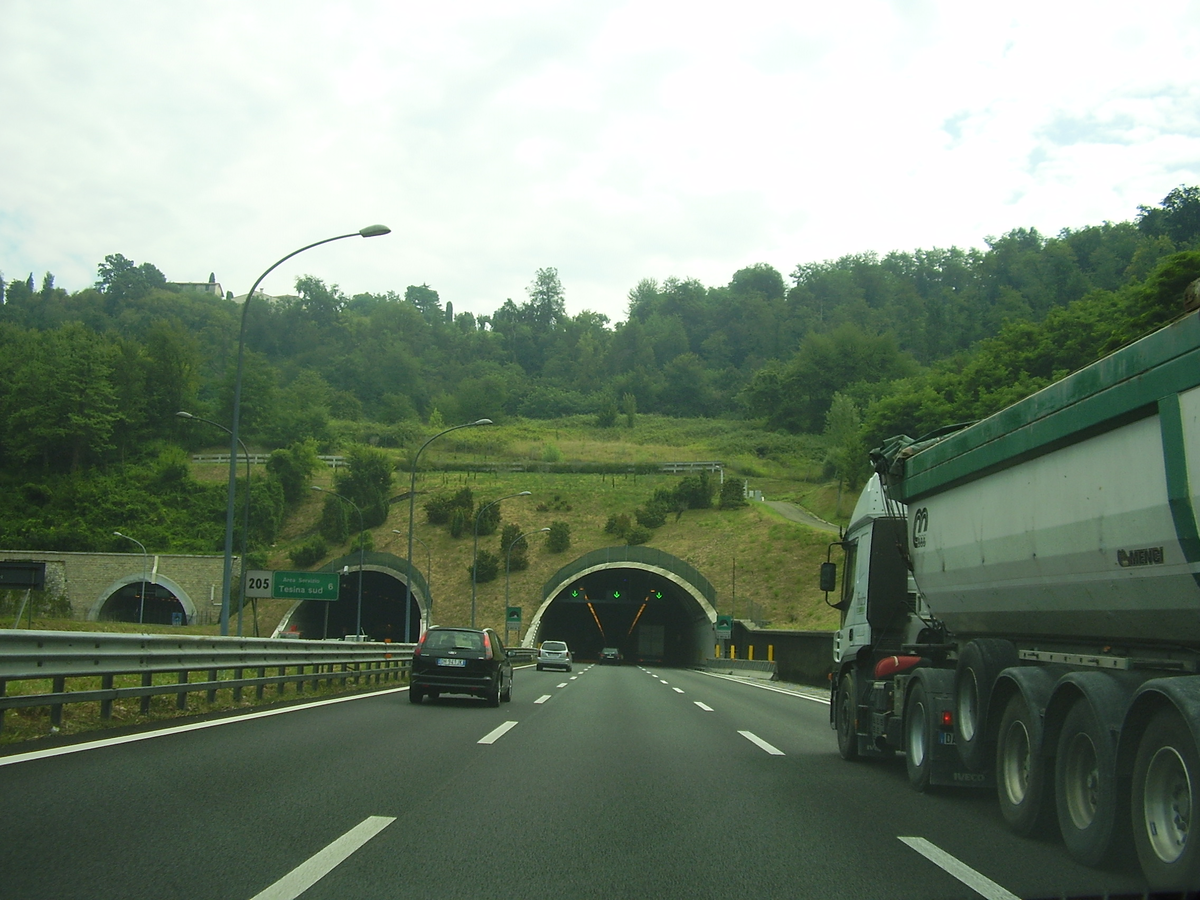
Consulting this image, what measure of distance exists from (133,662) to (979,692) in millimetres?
8926

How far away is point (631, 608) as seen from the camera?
263 feet

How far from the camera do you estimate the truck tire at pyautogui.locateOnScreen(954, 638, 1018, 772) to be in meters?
7.68

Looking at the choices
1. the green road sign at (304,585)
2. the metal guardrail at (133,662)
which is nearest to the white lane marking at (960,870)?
the metal guardrail at (133,662)

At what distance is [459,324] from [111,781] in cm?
18274

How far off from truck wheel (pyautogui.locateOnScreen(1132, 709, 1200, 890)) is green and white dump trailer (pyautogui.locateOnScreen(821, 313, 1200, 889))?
0.04 ft

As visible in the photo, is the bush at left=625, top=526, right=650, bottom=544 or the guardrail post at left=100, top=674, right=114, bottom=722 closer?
the guardrail post at left=100, top=674, right=114, bottom=722

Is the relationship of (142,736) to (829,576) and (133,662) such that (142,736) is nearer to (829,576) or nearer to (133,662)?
(133,662)

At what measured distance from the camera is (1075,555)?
6305mm

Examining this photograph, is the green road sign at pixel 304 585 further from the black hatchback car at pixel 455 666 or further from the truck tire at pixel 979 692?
the truck tire at pixel 979 692

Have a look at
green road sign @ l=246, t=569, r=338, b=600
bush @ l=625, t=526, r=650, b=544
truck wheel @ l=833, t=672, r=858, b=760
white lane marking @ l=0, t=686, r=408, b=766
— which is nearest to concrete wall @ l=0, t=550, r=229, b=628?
green road sign @ l=246, t=569, r=338, b=600

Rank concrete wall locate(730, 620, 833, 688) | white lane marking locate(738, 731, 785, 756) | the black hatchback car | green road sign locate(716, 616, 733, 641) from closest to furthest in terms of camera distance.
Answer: white lane marking locate(738, 731, 785, 756) → the black hatchback car → concrete wall locate(730, 620, 833, 688) → green road sign locate(716, 616, 733, 641)

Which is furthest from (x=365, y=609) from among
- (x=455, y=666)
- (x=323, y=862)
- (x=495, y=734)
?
(x=323, y=862)

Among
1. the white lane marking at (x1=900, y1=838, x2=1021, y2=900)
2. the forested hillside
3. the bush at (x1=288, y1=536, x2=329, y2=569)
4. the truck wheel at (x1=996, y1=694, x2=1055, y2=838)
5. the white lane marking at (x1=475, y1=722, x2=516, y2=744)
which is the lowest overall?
the white lane marking at (x1=475, y1=722, x2=516, y2=744)

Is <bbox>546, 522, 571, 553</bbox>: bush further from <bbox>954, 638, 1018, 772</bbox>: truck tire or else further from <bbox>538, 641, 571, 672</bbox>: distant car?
<bbox>954, 638, 1018, 772</bbox>: truck tire
